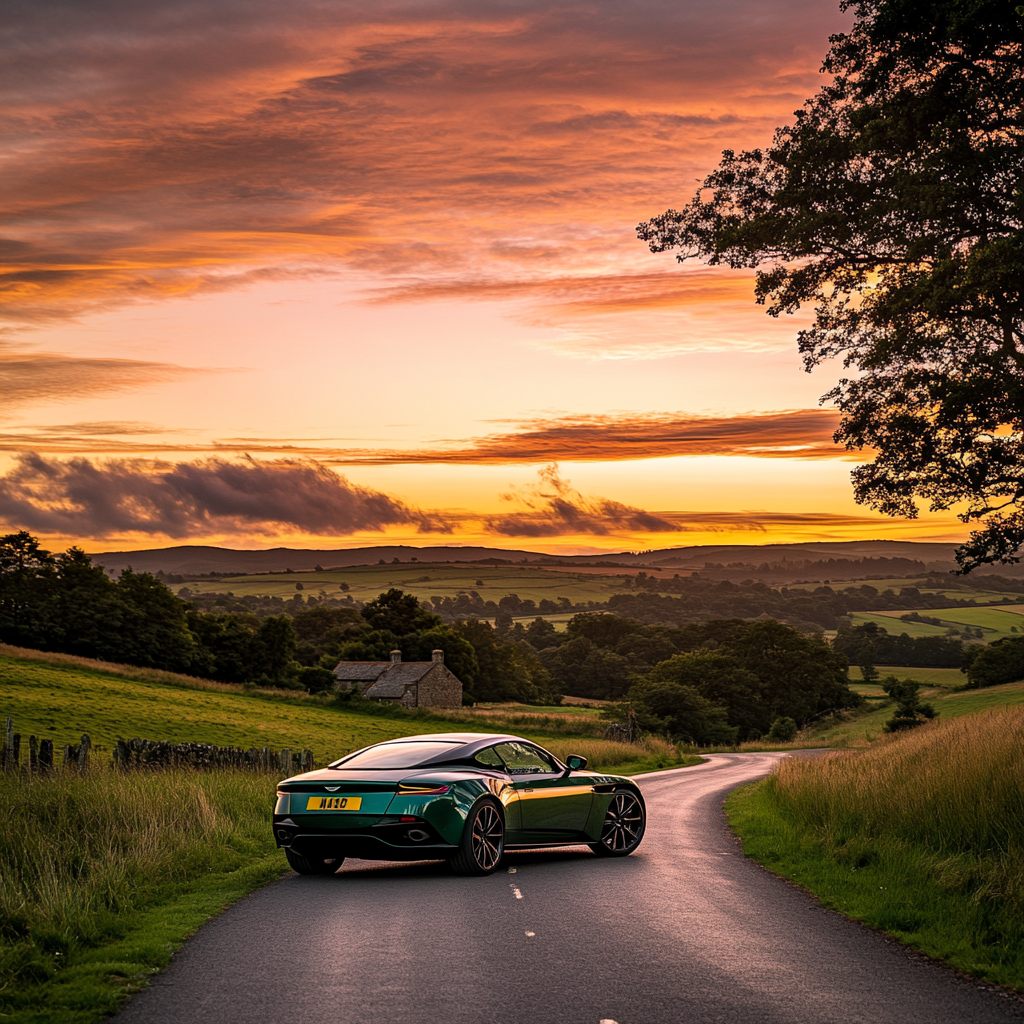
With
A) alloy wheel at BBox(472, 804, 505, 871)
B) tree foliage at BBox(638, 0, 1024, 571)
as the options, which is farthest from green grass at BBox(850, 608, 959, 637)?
alloy wheel at BBox(472, 804, 505, 871)

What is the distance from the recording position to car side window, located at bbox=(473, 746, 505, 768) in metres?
12.3

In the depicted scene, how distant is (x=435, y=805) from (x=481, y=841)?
2.78ft

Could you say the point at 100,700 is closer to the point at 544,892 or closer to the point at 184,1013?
A: the point at 544,892

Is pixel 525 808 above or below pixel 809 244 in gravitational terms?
below

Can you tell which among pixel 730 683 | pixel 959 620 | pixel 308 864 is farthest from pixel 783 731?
pixel 959 620

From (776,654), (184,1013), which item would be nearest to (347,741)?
(184,1013)

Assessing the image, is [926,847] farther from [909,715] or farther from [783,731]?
[783,731]

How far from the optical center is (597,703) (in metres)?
118

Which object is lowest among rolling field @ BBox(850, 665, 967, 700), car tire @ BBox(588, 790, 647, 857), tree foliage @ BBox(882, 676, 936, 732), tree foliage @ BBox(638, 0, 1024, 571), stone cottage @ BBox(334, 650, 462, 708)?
rolling field @ BBox(850, 665, 967, 700)

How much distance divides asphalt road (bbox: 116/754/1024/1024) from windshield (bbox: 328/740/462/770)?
1234 millimetres

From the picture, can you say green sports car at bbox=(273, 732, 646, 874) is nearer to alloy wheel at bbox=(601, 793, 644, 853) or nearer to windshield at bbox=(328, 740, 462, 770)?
windshield at bbox=(328, 740, 462, 770)

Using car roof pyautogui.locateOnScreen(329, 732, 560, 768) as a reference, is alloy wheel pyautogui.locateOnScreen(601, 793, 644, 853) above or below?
below

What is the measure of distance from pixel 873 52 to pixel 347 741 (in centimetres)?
3834

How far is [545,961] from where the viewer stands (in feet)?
24.0
